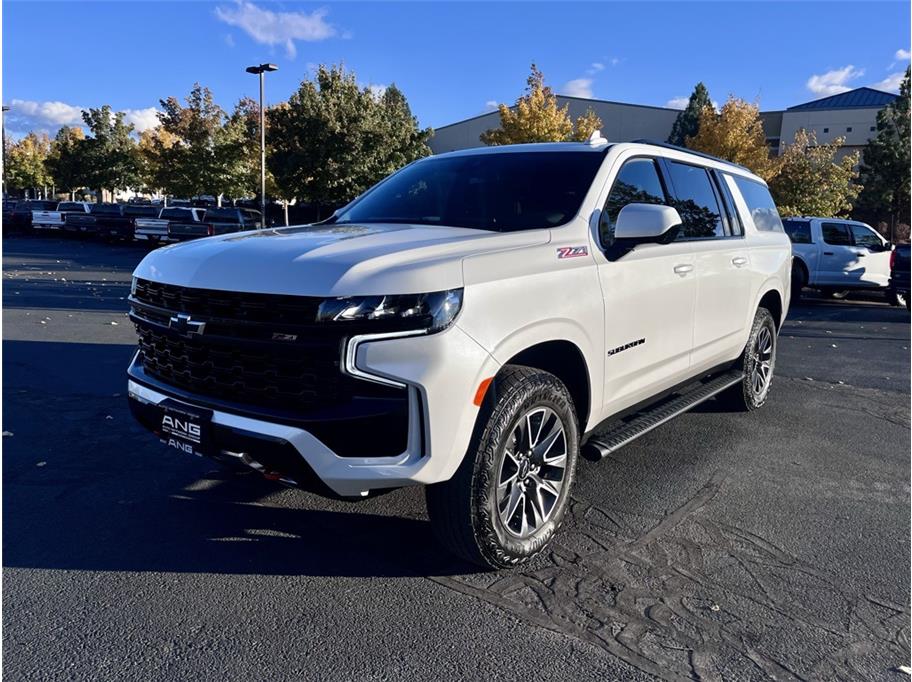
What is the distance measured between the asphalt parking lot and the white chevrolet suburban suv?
0.42 m

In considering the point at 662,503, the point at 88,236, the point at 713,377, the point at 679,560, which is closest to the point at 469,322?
the point at 679,560

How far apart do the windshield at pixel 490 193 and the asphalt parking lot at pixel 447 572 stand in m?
1.65

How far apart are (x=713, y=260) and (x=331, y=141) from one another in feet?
85.5

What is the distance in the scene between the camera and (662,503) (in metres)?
4.15

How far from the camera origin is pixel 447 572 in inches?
130

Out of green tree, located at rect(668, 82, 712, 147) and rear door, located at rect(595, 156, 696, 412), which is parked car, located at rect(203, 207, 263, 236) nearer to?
rear door, located at rect(595, 156, 696, 412)

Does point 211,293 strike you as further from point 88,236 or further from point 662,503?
point 88,236

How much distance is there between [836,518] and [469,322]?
8.55 ft

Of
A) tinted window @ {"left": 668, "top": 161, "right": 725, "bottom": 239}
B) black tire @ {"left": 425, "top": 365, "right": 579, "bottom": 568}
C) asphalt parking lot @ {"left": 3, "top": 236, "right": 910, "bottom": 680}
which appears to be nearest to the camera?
asphalt parking lot @ {"left": 3, "top": 236, "right": 910, "bottom": 680}

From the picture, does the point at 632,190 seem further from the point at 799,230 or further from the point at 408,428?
the point at 799,230

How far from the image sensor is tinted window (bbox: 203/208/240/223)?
26594 millimetres

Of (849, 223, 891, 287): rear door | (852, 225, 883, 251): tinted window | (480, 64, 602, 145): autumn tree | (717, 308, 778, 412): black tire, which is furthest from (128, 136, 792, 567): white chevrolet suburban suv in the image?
(480, 64, 602, 145): autumn tree

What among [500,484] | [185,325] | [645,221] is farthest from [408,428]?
[645,221]

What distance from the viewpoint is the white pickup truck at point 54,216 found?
32156 millimetres
